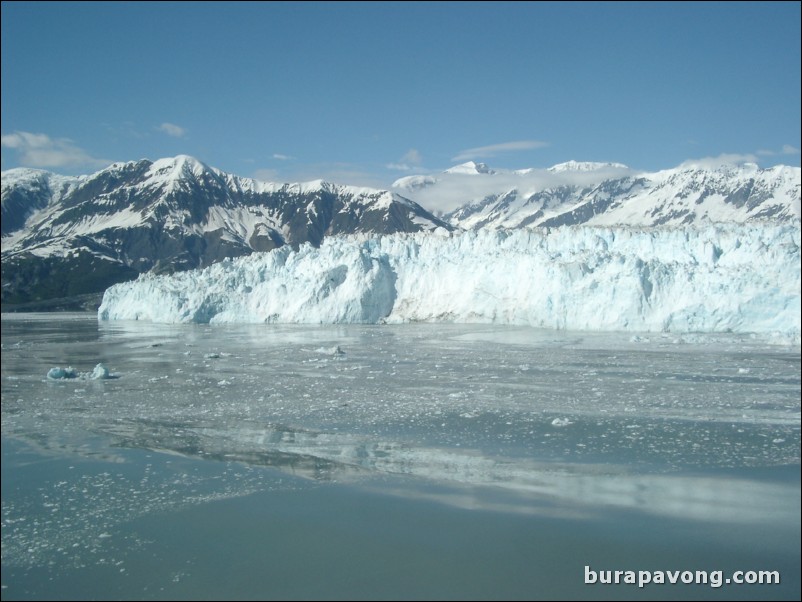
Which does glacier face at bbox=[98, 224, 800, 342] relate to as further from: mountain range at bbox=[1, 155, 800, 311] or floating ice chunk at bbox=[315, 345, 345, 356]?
mountain range at bbox=[1, 155, 800, 311]

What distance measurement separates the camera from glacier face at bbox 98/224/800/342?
2189 centimetres

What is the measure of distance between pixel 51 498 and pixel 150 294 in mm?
34867

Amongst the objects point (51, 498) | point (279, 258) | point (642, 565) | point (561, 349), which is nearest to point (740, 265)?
point (561, 349)

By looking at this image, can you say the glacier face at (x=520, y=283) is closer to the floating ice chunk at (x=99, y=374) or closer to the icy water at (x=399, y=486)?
the icy water at (x=399, y=486)

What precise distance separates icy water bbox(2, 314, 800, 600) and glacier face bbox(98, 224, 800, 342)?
30.8 feet

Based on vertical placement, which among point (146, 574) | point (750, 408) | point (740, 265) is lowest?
point (146, 574)

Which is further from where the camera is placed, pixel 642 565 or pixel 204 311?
pixel 204 311

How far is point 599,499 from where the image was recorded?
621 centimetres

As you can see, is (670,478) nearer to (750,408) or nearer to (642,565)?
(642,565)

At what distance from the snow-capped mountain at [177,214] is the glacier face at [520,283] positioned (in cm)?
5878

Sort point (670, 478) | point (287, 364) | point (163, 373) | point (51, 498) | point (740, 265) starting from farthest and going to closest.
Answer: point (740, 265) → point (287, 364) → point (163, 373) → point (670, 478) → point (51, 498)

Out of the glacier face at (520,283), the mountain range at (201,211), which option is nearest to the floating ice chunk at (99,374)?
the glacier face at (520,283)

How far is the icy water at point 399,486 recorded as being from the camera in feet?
16.0

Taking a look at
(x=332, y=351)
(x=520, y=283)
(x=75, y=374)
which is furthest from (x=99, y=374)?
(x=520, y=283)
